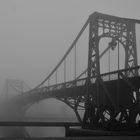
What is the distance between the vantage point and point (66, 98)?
43938 mm

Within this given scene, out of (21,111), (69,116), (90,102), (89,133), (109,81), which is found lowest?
(69,116)

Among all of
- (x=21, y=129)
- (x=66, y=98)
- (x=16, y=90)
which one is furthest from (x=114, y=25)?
(x=16, y=90)

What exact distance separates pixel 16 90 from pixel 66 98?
81.0m

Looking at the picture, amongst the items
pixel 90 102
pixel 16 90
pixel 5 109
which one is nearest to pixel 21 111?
pixel 5 109

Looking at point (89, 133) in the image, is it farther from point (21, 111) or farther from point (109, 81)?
point (21, 111)

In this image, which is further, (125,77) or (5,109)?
(5,109)

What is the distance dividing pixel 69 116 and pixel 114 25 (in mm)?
98351

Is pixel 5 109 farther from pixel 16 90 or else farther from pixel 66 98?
pixel 66 98

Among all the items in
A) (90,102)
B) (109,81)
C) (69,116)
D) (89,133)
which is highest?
(109,81)

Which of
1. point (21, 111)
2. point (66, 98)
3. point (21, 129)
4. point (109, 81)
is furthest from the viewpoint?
point (21, 111)

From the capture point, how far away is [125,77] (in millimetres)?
27109

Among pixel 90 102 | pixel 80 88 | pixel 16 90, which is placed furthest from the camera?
pixel 16 90

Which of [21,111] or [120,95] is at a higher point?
[120,95]

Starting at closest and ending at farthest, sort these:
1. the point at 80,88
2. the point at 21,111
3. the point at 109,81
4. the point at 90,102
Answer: the point at 109,81 < the point at 90,102 < the point at 80,88 < the point at 21,111
